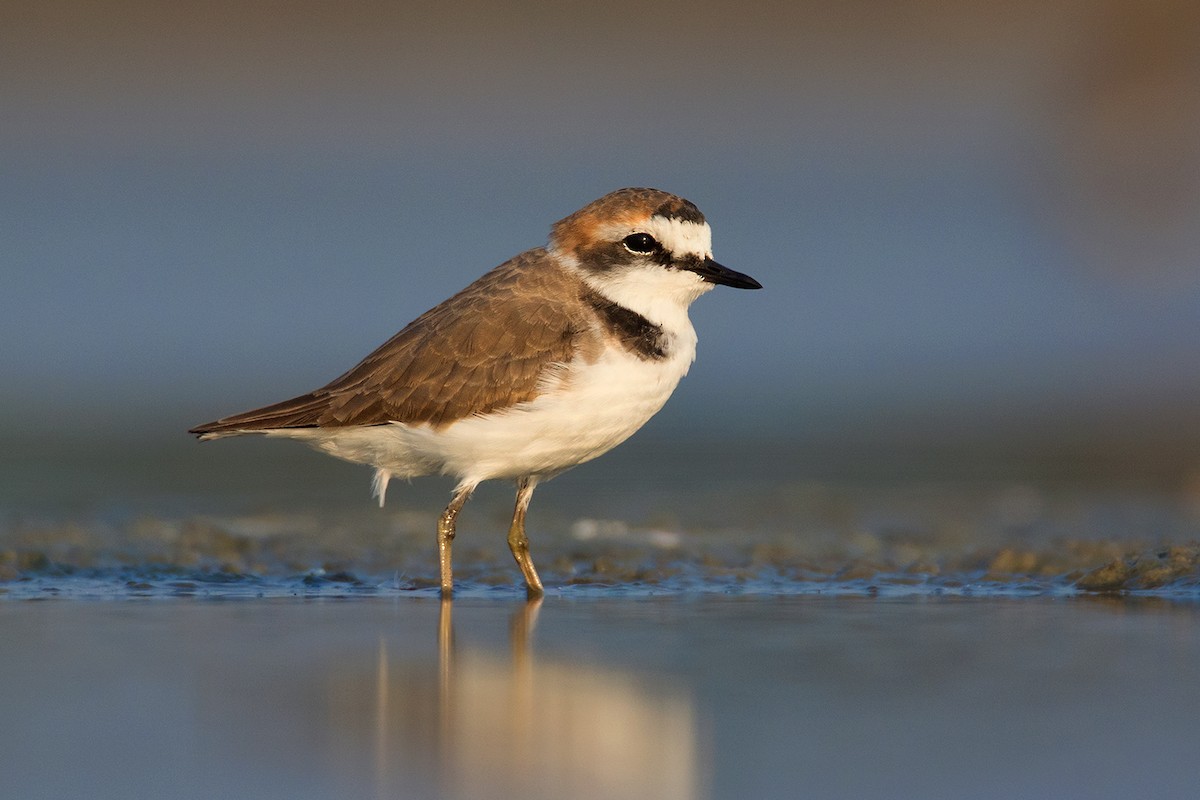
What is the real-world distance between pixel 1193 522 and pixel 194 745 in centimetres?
566

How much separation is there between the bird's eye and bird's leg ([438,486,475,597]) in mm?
1224

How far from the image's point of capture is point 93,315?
51.7ft

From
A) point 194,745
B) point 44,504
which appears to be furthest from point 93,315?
point 194,745

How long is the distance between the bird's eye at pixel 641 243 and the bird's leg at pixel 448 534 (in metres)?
1.22

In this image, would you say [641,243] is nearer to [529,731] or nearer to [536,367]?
[536,367]

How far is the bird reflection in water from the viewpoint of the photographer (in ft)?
12.8

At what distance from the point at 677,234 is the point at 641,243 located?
0.51ft

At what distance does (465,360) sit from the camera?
7043 mm

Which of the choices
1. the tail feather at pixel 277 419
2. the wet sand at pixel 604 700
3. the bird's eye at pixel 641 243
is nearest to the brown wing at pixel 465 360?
the tail feather at pixel 277 419

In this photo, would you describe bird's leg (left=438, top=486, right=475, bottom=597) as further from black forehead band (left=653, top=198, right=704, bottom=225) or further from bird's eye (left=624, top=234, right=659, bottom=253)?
black forehead band (left=653, top=198, right=704, bottom=225)

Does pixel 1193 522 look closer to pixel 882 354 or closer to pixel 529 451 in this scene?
pixel 529 451

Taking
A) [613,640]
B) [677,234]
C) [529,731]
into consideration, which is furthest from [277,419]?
[529,731]

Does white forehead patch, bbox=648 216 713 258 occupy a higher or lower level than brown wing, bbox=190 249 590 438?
higher

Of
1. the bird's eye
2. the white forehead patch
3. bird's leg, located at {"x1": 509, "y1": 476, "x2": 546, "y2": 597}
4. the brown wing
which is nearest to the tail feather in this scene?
the brown wing
